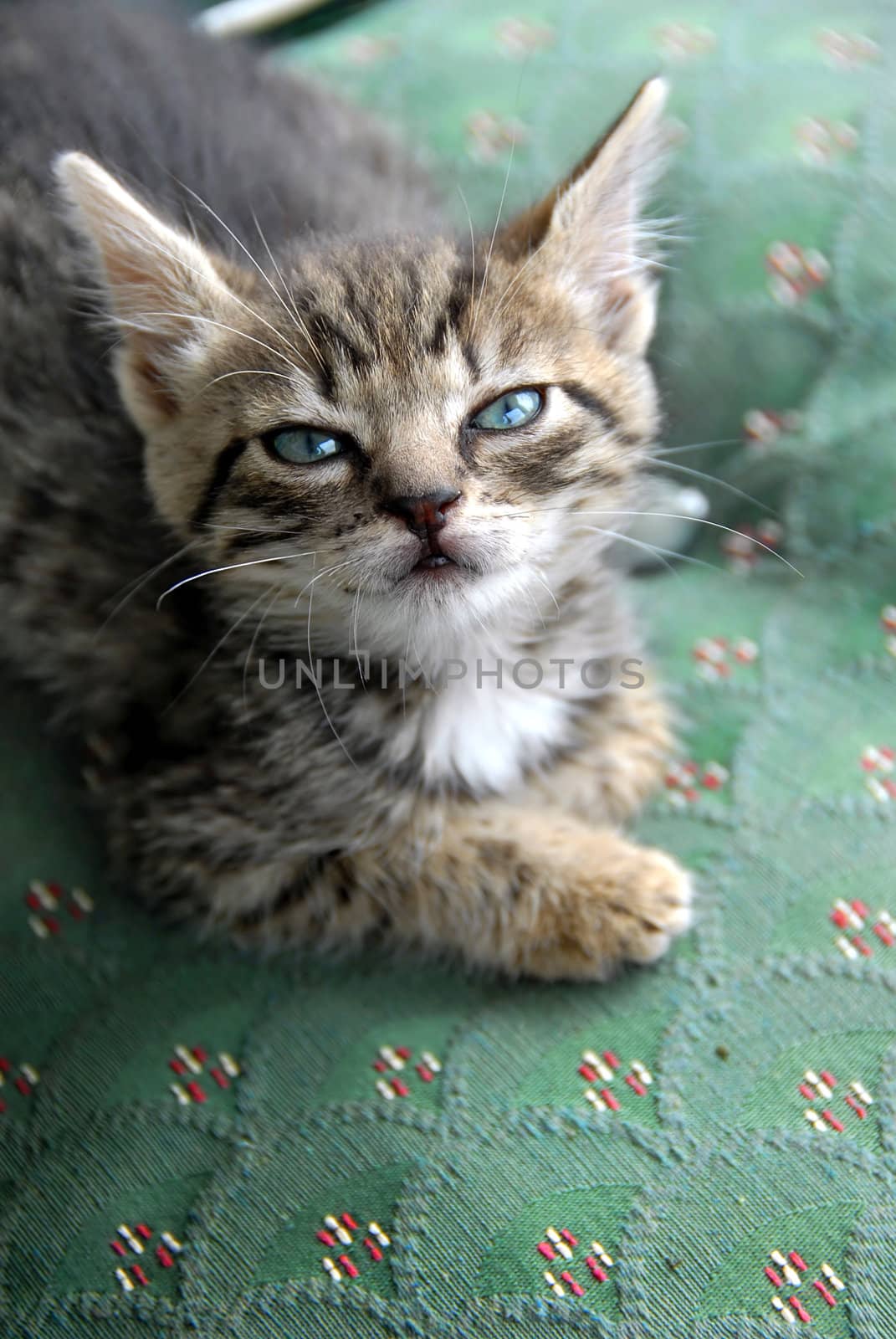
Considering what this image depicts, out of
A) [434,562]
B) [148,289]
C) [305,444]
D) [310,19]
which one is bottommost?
[434,562]

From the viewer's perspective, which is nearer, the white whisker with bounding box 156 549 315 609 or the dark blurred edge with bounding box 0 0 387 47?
the white whisker with bounding box 156 549 315 609

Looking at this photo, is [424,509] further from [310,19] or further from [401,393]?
[310,19]

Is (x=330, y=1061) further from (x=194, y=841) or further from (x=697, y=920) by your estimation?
(x=697, y=920)

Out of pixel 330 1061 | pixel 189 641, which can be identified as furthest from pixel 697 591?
pixel 330 1061

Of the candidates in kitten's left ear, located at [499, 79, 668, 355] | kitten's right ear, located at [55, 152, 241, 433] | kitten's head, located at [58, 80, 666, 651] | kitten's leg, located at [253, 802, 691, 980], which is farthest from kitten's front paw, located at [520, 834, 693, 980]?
kitten's right ear, located at [55, 152, 241, 433]

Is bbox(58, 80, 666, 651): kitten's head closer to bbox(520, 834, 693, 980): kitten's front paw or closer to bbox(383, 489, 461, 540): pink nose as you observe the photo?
bbox(383, 489, 461, 540): pink nose

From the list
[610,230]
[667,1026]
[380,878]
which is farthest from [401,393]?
[667,1026]

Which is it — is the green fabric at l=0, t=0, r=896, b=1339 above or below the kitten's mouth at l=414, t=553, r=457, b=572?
below
